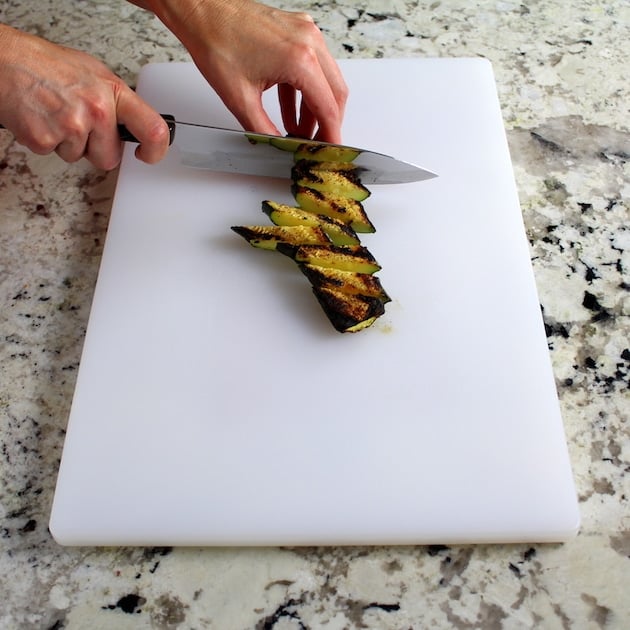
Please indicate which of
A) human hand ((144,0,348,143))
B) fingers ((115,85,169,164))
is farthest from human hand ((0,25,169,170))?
human hand ((144,0,348,143))

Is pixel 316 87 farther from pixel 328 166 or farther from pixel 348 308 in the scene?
pixel 348 308

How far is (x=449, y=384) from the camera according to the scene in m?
1.44

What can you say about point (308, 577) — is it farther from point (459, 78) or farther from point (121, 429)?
point (459, 78)

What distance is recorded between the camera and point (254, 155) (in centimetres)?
166

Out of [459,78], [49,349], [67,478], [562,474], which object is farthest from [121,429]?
[459,78]

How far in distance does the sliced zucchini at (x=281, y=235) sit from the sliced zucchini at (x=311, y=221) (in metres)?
0.02

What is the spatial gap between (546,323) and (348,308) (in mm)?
458

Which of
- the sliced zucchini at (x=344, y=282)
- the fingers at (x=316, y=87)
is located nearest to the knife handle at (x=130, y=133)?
the fingers at (x=316, y=87)

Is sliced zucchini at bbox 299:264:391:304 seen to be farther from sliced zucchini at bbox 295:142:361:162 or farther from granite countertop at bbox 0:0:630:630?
granite countertop at bbox 0:0:630:630

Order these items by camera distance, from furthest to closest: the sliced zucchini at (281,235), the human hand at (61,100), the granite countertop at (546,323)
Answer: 1. the sliced zucchini at (281,235)
2. the human hand at (61,100)
3. the granite countertop at (546,323)

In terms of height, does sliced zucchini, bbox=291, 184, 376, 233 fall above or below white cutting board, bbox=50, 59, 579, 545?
above

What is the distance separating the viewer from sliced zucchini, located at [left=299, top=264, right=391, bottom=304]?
1.49 m

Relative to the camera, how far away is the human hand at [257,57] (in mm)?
1598

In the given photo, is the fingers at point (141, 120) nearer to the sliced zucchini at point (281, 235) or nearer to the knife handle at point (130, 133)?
the knife handle at point (130, 133)
